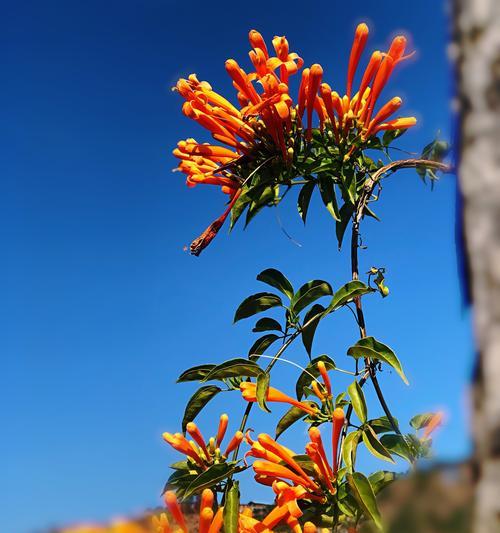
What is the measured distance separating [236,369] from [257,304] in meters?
0.40

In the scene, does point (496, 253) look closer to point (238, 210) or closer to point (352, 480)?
point (352, 480)

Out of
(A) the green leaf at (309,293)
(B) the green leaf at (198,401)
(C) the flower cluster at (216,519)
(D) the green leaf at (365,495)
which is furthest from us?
(A) the green leaf at (309,293)

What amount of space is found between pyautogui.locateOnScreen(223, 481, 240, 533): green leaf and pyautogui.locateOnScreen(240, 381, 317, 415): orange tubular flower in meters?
0.28

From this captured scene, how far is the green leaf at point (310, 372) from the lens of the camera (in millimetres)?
2146

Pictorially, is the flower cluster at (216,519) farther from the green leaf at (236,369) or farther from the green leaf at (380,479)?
the green leaf at (236,369)

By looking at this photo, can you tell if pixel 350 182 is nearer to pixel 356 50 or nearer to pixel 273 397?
pixel 356 50

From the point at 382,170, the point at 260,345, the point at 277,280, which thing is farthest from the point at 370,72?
the point at 260,345

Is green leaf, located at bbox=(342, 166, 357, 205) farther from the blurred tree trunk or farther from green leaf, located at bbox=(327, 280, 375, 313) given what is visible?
the blurred tree trunk

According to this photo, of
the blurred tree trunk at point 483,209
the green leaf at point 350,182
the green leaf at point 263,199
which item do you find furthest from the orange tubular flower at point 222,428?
the blurred tree trunk at point 483,209

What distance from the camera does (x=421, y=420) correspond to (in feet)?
7.25

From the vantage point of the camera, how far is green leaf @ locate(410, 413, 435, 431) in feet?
7.18

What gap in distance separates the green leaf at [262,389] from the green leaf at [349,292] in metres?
0.36

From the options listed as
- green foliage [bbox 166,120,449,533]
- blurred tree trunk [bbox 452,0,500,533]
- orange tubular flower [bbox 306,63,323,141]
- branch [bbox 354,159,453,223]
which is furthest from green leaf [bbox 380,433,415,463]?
blurred tree trunk [bbox 452,0,500,533]

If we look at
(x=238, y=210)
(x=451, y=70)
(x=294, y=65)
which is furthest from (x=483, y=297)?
(x=294, y=65)
